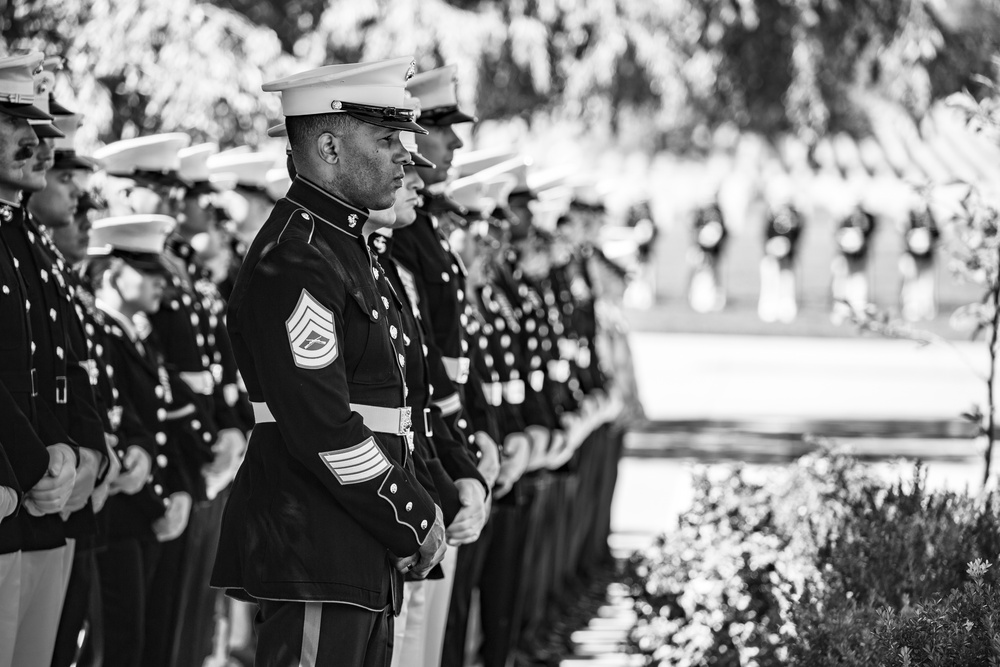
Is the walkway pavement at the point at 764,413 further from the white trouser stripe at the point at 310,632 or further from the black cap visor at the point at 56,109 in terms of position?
the white trouser stripe at the point at 310,632

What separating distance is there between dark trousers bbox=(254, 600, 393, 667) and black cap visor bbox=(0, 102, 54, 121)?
1510 millimetres

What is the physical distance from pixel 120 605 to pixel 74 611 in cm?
45

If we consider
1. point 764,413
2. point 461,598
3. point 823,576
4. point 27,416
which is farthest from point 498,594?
point 764,413

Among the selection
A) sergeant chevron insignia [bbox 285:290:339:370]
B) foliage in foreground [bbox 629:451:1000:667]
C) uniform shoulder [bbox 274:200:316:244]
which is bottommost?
foliage in foreground [bbox 629:451:1000:667]

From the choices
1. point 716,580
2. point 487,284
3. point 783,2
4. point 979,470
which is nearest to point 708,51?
point 783,2

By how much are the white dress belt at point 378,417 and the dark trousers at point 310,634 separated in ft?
1.32

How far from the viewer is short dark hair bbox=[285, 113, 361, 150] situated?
368 cm

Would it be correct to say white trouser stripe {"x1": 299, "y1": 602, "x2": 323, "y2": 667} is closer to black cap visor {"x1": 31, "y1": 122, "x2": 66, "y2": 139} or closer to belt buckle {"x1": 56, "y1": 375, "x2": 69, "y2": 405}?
belt buckle {"x1": 56, "y1": 375, "x2": 69, "y2": 405}

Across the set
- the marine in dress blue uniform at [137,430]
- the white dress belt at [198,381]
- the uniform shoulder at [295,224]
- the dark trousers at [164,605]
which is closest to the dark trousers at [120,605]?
the marine in dress blue uniform at [137,430]

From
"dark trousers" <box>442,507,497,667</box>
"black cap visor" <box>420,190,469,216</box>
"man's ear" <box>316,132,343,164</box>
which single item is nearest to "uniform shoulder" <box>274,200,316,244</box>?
"man's ear" <box>316,132,343,164</box>

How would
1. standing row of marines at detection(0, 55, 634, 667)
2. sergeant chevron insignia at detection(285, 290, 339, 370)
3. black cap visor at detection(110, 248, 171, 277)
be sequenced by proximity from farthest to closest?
1. black cap visor at detection(110, 248, 171, 277)
2. standing row of marines at detection(0, 55, 634, 667)
3. sergeant chevron insignia at detection(285, 290, 339, 370)

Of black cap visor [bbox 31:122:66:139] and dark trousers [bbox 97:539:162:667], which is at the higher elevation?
black cap visor [bbox 31:122:66:139]

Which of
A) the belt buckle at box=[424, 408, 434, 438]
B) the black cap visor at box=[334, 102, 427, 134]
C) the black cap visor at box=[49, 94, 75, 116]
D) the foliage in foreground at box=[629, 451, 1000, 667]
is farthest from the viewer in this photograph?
the black cap visor at box=[49, 94, 75, 116]

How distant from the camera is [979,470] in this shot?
44.7ft
